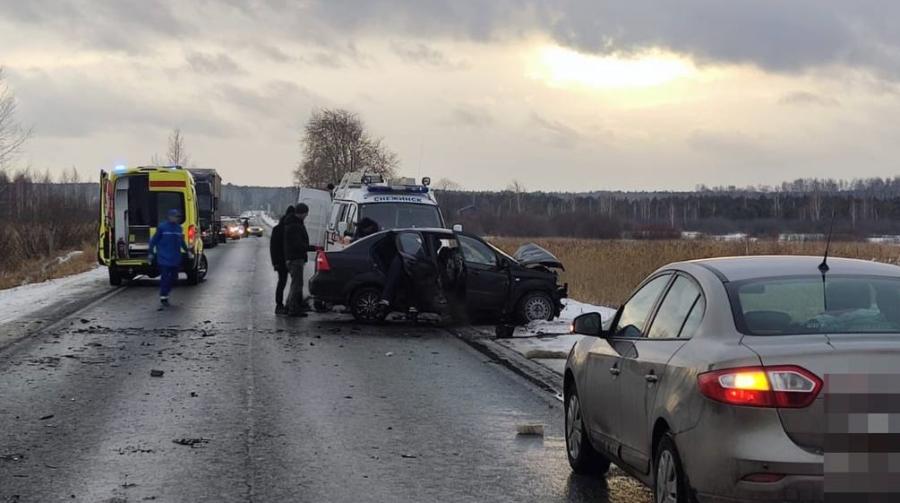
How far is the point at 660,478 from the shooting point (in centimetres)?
530

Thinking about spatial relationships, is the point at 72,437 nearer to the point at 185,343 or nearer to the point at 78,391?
the point at 78,391

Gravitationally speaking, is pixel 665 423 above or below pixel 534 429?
above

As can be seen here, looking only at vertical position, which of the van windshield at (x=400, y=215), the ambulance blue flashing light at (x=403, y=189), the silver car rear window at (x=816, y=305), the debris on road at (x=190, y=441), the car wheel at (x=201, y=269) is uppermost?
the ambulance blue flashing light at (x=403, y=189)

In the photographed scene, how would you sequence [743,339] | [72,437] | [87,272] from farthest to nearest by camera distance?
1. [87,272]
2. [72,437]
3. [743,339]

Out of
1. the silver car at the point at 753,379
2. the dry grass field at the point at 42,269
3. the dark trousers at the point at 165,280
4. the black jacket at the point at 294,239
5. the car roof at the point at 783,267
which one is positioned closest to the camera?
the silver car at the point at 753,379

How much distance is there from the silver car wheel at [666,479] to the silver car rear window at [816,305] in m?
0.77

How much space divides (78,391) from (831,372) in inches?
320

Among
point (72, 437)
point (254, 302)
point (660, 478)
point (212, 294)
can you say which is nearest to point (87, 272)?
point (212, 294)

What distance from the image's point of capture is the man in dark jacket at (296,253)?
727 inches

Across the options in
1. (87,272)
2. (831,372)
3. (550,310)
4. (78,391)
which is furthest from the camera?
(87,272)

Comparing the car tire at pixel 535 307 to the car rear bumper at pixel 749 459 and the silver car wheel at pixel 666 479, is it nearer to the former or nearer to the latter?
the silver car wheel at pixel 666 479

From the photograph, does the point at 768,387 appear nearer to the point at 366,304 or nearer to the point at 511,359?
the point at 511,359

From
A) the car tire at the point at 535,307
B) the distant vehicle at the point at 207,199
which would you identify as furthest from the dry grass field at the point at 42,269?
the car tire at the point at 535,307

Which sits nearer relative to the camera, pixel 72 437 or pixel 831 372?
pixel 831 372
